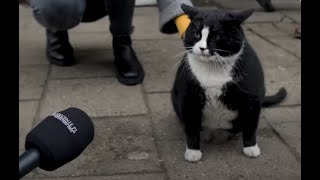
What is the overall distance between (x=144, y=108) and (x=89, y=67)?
2.57ft

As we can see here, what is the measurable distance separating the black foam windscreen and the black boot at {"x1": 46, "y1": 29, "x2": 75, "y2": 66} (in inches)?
87.5

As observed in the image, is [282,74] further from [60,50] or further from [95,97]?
[60,50]

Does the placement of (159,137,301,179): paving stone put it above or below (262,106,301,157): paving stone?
above

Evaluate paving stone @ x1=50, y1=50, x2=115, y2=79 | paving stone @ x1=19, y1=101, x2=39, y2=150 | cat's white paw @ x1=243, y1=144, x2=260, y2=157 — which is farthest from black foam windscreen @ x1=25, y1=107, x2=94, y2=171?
paving stone @ x1=50, y1=50, x2=115, y2=79

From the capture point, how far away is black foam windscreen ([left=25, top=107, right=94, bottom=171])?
1.05m

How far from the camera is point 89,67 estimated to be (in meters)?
3.29

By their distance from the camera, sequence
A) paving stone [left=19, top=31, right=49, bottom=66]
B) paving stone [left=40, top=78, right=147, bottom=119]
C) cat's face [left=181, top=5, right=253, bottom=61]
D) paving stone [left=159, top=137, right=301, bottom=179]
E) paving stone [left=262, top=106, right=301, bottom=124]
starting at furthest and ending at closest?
paving stone [left=19, top=31, right=49, bottom=66] < paving stone [left=40, top=78, right=147, bottom=119] < paving stone [left=262, top=106, right=301, bottom=124] < paving stone [left=159, top=137, right=301, bottom=179] < cat's face [left=181, top=5, right=253, bottom=61]

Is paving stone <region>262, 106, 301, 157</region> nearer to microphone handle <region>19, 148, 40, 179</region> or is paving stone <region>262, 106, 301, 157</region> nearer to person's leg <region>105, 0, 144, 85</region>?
person's leg <region>105, 0, 144, 85</region>

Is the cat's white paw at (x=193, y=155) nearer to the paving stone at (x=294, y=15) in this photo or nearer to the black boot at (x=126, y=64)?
the black boot at (x=126, y=64)

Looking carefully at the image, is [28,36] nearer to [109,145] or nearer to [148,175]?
[109,145]

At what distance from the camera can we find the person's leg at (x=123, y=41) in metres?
2.92

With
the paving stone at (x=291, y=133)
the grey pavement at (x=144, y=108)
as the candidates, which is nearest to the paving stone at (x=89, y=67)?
the grey pavement at (x=144, y=108)
